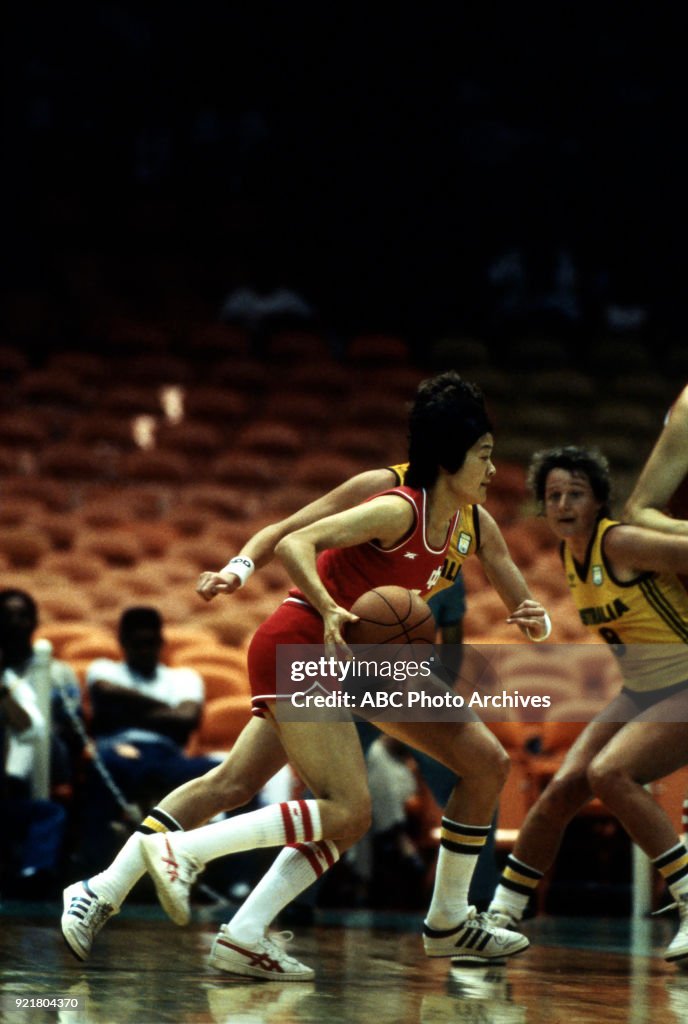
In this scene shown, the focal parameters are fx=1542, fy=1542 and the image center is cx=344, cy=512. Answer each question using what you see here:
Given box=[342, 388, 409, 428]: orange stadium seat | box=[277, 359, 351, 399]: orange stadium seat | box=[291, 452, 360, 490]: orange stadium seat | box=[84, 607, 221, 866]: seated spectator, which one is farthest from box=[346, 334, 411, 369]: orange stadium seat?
box=[84, 607, 221, 866]: seated spectator

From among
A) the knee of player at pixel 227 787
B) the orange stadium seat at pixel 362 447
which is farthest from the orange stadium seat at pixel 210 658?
the orange stadium seat at pixel 362 447

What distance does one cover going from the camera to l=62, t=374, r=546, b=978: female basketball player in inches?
156

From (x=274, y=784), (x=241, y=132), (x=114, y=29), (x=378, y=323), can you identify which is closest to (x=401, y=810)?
(x=274, y=784)

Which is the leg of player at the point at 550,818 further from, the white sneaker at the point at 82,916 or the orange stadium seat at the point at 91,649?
the orange stadium seat at the point at 91,649

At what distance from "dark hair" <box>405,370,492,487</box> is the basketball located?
31 centimetres

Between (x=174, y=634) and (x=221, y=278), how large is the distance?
6703mm

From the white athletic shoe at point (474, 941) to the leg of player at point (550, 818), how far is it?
0.35 meters

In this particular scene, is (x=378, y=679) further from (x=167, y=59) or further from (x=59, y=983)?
(x=167, y=59)

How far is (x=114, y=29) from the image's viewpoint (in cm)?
1526

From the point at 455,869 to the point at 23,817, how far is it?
226 centimetres

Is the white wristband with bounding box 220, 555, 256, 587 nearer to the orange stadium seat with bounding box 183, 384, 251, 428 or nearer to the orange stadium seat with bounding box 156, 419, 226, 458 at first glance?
the orange stadium seat with bounding box 156, 419, 226, 458

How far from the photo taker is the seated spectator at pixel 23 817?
5.96 meters

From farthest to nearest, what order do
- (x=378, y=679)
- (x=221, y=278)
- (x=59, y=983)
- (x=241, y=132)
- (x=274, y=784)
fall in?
(x=241, y=132), (x=221, y=278), (x=274, y=784), (x=378, y=679), (x=59, y=983)

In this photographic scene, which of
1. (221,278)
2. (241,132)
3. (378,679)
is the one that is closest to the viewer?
(378,679)
